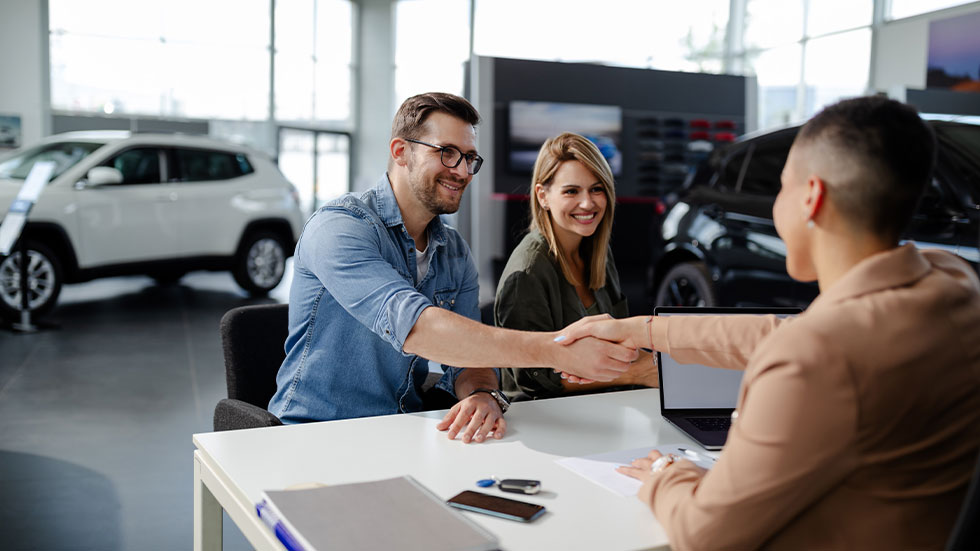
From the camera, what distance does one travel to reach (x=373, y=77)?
661 inches

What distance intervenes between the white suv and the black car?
4520mm

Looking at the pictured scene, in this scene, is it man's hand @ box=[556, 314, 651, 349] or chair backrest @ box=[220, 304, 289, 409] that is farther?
chair backrest @ box=[220, 304, 289, 409]

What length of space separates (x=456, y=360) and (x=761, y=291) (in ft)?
10.5

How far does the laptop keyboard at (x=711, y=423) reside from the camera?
1.81 metres

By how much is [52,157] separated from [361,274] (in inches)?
256

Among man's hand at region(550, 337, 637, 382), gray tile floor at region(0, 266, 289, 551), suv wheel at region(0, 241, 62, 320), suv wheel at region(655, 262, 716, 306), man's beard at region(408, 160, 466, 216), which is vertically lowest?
gray tile floor at region(0, 266, 289, 551)

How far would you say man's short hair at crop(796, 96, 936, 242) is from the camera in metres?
1.00

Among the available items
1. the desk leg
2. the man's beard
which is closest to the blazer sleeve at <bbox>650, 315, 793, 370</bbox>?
the man's beard

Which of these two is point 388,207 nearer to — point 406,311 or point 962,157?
point 406,311

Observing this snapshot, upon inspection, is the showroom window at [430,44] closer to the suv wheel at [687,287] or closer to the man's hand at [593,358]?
the suv wheel at [687,287]

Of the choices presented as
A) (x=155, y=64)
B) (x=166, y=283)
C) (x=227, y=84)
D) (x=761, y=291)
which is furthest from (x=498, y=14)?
(x=761, y=291)

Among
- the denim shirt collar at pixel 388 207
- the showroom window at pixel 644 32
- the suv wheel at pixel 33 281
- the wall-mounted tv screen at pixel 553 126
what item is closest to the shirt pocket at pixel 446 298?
the denim shirt collar at pixel 388 207

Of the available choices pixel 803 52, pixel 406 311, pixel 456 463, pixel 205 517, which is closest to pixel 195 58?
pixel 803 52

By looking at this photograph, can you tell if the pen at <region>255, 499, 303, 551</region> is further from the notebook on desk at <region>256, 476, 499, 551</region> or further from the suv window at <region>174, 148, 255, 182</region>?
the suv window at <region>174, 148, 255, 182</region>
